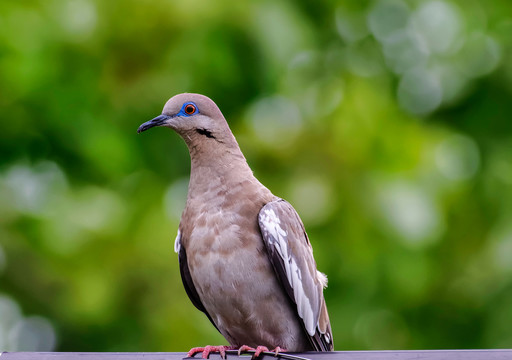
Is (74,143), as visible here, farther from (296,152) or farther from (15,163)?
(296,152)

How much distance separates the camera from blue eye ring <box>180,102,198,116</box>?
366cm

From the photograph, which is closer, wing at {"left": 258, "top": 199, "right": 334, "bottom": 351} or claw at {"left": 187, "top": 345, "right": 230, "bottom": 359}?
claw at {"left": 187, "top": 345, "right": 230, "bottom": 359}

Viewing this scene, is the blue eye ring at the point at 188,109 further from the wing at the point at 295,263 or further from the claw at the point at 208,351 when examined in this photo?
the claw at the point at 208,351

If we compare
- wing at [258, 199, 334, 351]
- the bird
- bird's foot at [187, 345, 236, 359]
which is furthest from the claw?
wing at [258, 199, 334, 351]

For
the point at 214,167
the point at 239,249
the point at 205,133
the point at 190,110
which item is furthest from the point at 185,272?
the point at 190,110

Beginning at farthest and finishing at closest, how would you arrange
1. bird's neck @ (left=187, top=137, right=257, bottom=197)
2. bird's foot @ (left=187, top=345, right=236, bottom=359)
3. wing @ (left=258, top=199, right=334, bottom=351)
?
bird's neck @ (left=187, top=137, right=257, bottom=197) → wing @ (left=258, top=199, right=334, bottom=351) → bird's foot @ (left=187, top=345, right=236, bottom=359)

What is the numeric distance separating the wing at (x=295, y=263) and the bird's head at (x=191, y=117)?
0.47 metres

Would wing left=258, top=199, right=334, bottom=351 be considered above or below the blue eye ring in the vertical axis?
below

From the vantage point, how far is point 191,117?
12.0ft

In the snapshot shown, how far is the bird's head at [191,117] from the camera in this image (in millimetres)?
3648

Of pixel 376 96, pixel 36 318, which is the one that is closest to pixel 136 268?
pixel 36 318

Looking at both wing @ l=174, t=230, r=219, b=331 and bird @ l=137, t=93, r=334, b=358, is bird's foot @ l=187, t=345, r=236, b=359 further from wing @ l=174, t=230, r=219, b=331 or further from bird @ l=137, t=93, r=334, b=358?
wing @ l=174, t=230, r=219, b=331

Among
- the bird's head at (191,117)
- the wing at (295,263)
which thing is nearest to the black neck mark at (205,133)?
the bird's head at (191,117)

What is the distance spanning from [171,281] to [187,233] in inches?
64.4
